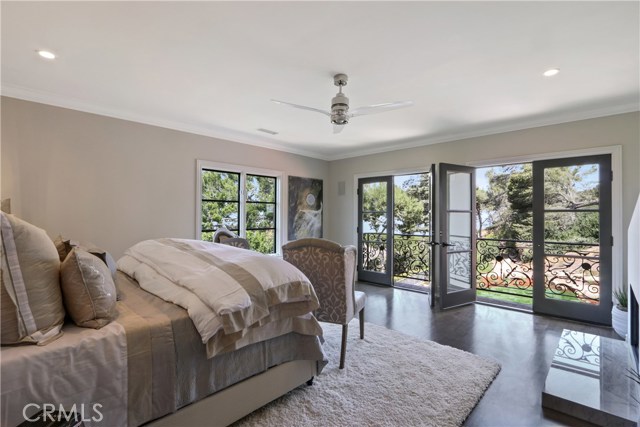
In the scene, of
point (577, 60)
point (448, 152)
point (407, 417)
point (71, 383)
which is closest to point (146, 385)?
point (71, 383)

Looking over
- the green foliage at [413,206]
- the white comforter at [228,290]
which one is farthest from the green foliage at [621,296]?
the white comforter at [228,290]

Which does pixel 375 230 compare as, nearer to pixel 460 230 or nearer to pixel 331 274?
pixel 460 230

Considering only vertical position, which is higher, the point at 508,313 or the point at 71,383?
the point at 71,383

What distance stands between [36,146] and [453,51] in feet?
13.3

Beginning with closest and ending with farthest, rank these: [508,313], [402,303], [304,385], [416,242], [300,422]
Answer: [300,422], [304,385], [508,313], [402,303], [416,242]

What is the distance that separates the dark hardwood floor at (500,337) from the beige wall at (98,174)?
3.12m

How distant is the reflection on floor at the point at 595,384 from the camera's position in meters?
1.80

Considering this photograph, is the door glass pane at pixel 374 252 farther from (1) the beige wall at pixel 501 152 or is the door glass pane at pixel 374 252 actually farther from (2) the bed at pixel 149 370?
(2) the bed at pixel 149 370

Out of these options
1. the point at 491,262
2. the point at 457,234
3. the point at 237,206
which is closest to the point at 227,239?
the point at 237,206

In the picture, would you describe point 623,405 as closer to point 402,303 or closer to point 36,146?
point 402,303

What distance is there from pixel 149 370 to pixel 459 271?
417 cm

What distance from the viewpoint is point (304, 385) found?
219cm

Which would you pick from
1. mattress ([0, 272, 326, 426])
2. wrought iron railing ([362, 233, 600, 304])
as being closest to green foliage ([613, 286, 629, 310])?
wrought iron railing ([362, 233, 600, 304])

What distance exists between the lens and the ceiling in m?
1.81
